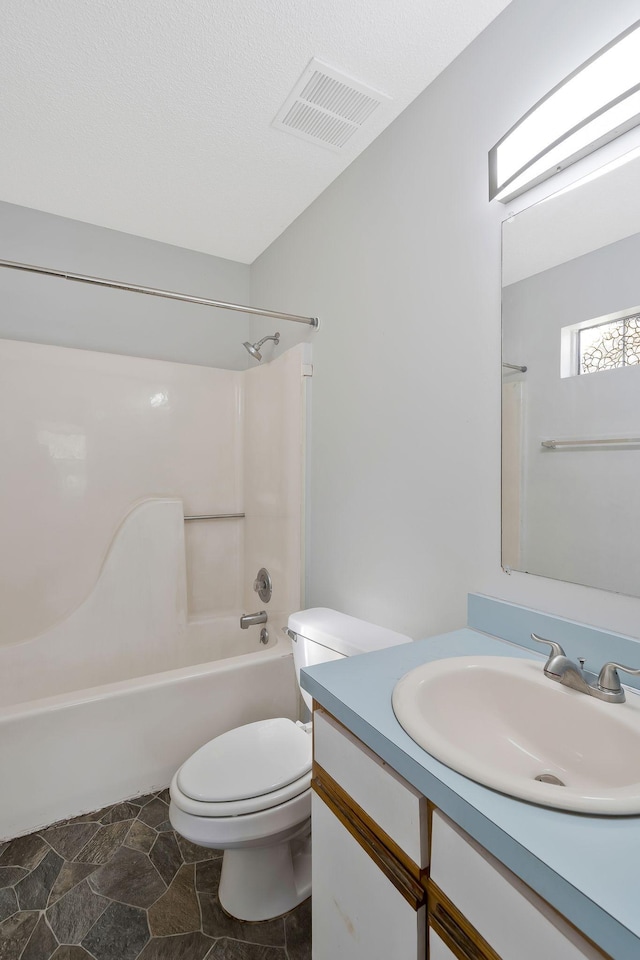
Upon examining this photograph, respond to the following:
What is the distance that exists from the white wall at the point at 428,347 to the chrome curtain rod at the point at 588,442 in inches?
6.2

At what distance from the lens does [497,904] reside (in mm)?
551

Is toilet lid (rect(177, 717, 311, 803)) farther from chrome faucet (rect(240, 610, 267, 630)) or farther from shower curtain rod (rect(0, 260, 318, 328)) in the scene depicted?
shower curtain rod (rect(0, 260, 318, 328))

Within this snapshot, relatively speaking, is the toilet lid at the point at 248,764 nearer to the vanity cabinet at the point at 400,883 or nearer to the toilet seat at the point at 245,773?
the toilet seat at the point at 245,773

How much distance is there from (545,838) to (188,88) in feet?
6.54

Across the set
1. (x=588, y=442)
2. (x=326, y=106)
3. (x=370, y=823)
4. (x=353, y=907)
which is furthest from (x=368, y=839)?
(x=326, y=106)

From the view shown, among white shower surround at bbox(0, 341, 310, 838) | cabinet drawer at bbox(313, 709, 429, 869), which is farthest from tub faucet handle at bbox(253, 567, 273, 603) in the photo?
cabinet drawer at bbox(313, 709, 429, 869)

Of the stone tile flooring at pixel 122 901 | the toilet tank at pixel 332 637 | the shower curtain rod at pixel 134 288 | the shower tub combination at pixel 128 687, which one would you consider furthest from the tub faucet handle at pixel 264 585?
the shower curtain rod at pixel 134 288

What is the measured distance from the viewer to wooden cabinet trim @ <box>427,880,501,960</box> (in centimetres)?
58

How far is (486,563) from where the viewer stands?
1.23m

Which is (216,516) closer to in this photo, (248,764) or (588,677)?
(248,764)

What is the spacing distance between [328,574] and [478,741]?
1125 mm

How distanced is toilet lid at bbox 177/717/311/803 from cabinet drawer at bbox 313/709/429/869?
45 cm

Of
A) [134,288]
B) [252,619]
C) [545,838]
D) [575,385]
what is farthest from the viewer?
[252,619]

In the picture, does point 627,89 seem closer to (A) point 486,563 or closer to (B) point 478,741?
(A) point 486,563
